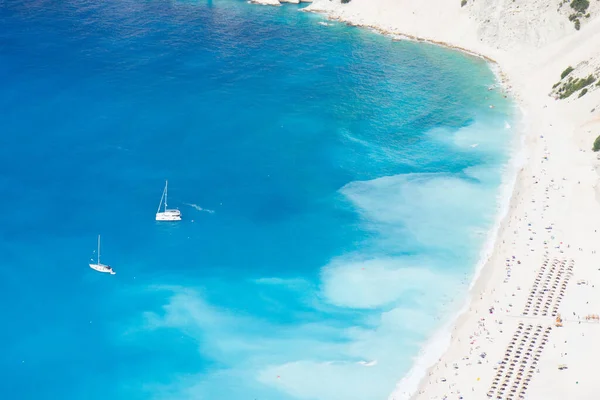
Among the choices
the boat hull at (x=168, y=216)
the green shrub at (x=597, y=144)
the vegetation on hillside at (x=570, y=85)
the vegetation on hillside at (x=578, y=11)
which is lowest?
the boat hull at (x=168, y=216)

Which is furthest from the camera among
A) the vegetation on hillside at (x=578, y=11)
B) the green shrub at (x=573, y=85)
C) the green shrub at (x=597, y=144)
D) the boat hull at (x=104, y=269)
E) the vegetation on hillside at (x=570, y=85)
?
the vegetation on hillside at (x=578, y=11)

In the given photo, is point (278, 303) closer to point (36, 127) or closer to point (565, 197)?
point (565, 197)

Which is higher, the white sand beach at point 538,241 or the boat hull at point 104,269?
the white sand beach at point 538,241

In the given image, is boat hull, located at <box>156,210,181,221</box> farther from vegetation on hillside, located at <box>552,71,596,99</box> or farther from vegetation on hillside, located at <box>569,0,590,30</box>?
vegetation on hillside, located at <box>569,0,590,30</box>

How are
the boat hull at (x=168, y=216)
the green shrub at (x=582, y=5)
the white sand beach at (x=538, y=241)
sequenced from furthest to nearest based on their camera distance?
the green shrub at (x=582, y=5) → the boat hull at (x=168, y=216) → the white sand beach at (x=538, y=241)

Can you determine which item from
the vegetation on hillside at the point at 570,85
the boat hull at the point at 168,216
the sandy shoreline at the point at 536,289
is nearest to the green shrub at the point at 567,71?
the vegetation on hillside at the point at 570,85

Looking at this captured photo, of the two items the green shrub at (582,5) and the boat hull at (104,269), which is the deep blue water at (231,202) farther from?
the green shrub at (582,5)

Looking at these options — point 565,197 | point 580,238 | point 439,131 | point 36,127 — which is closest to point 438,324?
point 580,238
